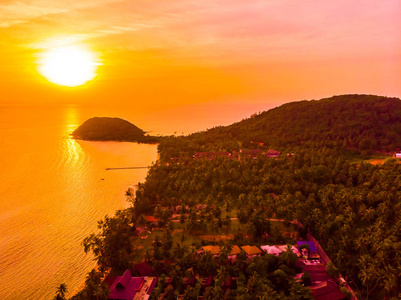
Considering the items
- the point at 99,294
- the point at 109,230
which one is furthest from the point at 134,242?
the point at 99,294

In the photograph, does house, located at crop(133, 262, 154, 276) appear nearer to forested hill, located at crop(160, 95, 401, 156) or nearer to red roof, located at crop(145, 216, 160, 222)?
red roof, located at crop(145, 216, 160, 222)

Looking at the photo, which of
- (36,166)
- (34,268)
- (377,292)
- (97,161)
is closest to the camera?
(377,292)

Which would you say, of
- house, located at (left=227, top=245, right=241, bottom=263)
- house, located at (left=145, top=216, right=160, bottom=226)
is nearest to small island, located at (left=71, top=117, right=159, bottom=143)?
house, located at (left=145, top=216, right=160, bottom=226)

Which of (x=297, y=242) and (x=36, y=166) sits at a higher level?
(x=36, y=166)

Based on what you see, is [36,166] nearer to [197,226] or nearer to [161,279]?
[197,226]

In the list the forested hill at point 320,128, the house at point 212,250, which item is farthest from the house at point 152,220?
the forested hill at point 320,128

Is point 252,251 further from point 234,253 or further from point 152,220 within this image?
point 152,220

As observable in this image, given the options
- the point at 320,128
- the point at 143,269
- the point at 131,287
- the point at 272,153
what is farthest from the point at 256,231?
the point at 320,128
